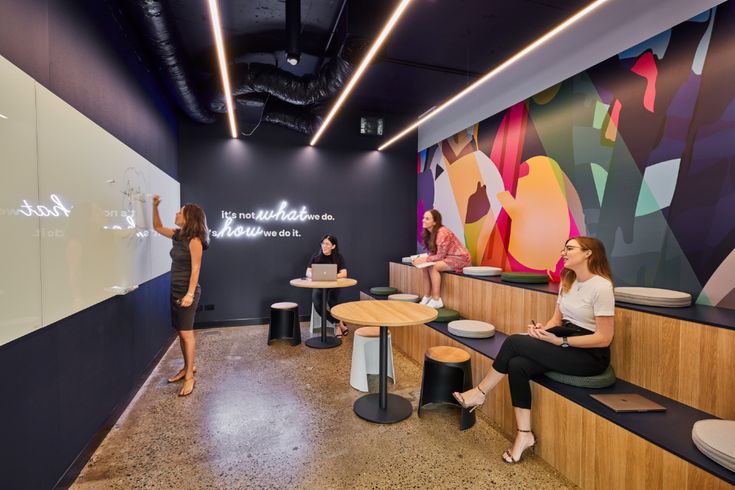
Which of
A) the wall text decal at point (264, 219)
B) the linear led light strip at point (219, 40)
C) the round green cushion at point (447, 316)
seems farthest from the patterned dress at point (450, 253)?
the linear led light strip at point (219, 40)

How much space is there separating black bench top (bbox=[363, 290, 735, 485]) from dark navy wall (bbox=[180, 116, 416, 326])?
407cm

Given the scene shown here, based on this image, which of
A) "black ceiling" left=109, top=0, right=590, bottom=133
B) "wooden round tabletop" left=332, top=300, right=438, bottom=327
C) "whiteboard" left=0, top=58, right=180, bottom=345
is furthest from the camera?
"black ceiling" left=109, top=0, right=590, bottom=133

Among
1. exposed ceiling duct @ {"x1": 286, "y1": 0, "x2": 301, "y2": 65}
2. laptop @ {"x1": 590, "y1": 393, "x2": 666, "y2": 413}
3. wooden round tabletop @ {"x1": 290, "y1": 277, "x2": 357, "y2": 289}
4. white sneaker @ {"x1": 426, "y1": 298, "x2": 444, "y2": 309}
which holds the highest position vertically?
exposed ceiling duct @ {"x1": 286, "y1": 0, "x2": 301, "y2": 65}

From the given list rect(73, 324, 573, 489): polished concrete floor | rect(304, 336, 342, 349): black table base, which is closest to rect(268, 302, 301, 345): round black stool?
rect(304, 336, 342, 349): black table base

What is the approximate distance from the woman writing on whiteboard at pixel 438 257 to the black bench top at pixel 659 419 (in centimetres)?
202

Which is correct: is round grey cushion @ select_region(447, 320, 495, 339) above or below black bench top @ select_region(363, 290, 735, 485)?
above

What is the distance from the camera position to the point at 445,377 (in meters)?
2.69

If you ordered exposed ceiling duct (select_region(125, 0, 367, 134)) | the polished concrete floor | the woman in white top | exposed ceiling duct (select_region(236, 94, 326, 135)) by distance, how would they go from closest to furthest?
the polished concrete floor, the woman in white top, exposed ceiling duct (select_region(125, 0, 367, 134)), exposed ceiling duct (select_region(236, 94, 326, 135))

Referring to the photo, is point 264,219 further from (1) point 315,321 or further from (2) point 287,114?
(1) point 315,321

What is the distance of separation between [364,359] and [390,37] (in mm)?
3196

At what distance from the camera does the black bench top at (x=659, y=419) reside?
151cm

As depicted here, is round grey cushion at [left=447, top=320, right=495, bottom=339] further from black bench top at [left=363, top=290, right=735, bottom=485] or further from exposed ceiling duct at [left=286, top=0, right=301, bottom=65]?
exposed ceiling duct at [left=286, top=0, right=301, bottom=65]

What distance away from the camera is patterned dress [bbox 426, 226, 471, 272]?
4277mm

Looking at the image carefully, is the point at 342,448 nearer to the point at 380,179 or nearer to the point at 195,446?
the point at 195,446
